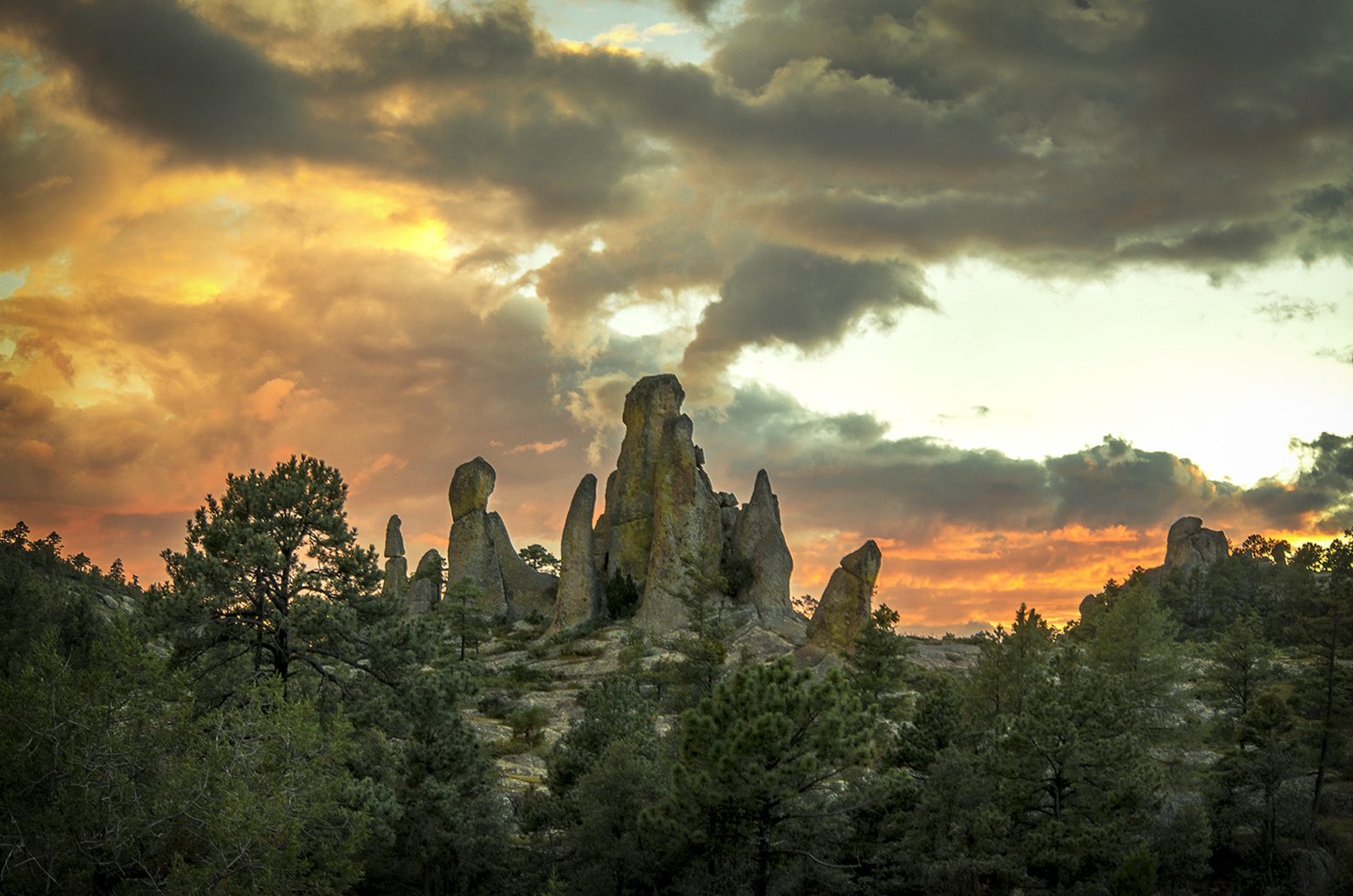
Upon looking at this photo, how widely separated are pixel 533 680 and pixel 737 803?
37347mm

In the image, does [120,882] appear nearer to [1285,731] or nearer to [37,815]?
[37,815]

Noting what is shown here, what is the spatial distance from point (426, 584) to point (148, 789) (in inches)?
2497

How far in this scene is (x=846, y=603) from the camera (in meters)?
53.6

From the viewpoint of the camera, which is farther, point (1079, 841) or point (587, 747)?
point (587, 747)

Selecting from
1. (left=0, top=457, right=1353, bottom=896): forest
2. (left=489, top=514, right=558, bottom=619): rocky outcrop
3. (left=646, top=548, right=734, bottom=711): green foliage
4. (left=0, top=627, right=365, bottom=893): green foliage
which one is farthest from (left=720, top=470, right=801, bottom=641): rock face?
(left=0, top=627, right=365, bottom=893): green foliage

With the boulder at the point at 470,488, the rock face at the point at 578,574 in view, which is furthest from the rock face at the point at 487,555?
the rock face at the point at 578,574

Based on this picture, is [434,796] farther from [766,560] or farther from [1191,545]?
[1191,545]

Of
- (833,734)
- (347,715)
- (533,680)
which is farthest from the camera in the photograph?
(533,680)

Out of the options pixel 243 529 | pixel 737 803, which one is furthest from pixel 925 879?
pixel 243 529

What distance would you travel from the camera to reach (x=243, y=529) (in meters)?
23.2

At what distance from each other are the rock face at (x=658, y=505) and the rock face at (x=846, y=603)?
13.5m

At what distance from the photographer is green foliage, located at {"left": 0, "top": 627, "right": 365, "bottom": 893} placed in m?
16.1

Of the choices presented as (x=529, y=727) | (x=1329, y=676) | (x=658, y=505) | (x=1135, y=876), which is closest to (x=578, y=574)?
(x=658, y=505)

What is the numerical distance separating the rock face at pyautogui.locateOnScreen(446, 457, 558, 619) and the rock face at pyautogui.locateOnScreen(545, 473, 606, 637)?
740 centimetres
